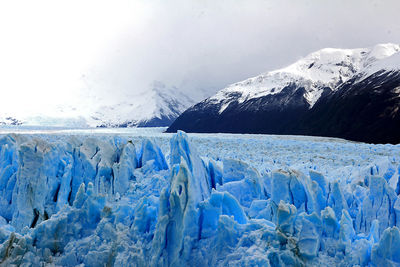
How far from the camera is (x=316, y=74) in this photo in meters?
56.4

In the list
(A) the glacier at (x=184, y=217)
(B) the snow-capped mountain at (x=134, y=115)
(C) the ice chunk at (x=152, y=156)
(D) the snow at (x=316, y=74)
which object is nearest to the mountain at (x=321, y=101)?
(D) the snow at (x=316, y=74)

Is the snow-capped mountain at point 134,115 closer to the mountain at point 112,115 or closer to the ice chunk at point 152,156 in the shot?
the mountain at point 112,115

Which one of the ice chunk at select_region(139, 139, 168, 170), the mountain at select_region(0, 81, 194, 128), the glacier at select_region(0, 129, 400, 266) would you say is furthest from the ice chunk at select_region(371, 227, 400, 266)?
the mountain at select_region(0, 81, 194, 128)

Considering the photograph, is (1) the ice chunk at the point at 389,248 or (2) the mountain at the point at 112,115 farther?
(2) the mountain at the point at 112,115

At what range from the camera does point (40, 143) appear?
805 centimetres

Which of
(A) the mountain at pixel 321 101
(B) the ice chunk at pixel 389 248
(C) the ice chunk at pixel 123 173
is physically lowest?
(B) the ice chunk at pixel 389 248

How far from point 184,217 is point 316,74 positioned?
58.7 m

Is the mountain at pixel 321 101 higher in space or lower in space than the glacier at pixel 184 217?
higher

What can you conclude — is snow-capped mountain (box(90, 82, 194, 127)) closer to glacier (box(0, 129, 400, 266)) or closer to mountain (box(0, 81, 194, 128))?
mountain (box(0, 81, 194, 128))

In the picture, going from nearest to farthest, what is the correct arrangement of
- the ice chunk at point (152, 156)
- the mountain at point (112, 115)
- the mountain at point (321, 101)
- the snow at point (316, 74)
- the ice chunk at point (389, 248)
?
1. the ice chunk at point (389, 248)
2. the ice chunk at point (152, 156)
3. the mountain at point (321, 101)
4. the snow at point (316, 74)
5. the mountain at point (112, 115)

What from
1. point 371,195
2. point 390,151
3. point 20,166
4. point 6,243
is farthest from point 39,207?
point 390,151

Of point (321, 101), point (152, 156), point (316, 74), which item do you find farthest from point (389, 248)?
point (316, 74)

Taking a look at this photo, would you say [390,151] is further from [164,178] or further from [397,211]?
[164,178]

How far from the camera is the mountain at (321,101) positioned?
1278 inches
